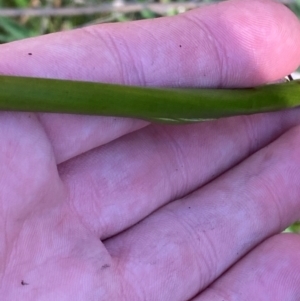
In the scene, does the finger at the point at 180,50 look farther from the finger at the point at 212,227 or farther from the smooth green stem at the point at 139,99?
the finger at the point at 212,227

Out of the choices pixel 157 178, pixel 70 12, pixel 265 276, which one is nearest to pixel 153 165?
pixel 157 178

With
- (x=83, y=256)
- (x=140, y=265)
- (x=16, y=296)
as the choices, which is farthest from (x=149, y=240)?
(x=16, y=296)

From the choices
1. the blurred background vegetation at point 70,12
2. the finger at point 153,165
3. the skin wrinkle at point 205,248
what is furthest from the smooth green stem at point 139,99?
the blurred background vegetation at point 70,12

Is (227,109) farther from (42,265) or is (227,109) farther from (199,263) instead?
(42,265)

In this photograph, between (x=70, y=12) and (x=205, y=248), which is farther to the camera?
(x=70, y=12)

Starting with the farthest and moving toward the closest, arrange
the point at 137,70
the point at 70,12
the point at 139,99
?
1. the point at 70,12
2. the point at 137,70
3. the point at 139,99

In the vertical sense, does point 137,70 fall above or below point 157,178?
above

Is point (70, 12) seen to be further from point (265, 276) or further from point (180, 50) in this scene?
point (265, 276)

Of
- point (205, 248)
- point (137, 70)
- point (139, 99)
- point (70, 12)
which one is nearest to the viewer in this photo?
point (139, 99)

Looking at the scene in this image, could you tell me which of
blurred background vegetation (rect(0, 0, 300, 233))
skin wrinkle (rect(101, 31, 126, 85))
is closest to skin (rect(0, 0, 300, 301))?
skin wrinkle (rect(101, 31, 126, 85))
